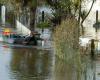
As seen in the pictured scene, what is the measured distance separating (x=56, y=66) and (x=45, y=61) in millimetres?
2246

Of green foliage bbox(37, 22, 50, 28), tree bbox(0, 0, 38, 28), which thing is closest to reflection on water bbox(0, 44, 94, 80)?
tree bbox(0, 0, 38, 28)

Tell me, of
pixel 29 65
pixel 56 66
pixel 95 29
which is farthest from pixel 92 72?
pixel 95 29

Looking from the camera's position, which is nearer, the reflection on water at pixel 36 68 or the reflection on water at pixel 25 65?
the reflection on water at pixel 36 68

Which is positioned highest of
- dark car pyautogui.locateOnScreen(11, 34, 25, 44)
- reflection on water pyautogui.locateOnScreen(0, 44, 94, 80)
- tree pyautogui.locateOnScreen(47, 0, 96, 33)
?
tree pyautogui.locateOnScreen(47, 0, 96, 33)

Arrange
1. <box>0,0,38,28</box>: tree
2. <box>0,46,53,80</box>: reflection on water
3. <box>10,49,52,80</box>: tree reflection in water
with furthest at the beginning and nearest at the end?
<box>0,0,38,28</box>: tree, <box>10,49,52,80</box>: tree reflection in water, <box>0,46,53,80</box>: reflection on water

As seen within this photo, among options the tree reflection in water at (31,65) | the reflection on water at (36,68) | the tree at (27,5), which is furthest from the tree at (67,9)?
the reflection on water at (36,68)

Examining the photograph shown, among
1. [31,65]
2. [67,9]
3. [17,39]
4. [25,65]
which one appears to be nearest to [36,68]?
[31,65]

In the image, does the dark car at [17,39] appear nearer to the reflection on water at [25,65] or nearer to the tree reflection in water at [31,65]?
the reflection on water at [25,65]

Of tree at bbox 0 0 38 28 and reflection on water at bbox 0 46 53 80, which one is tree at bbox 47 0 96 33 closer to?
tree at bbox 0 0 38 28

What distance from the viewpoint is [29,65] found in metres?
19.2

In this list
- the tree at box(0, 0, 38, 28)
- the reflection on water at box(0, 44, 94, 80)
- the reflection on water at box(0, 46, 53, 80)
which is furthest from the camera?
the tree at box(0, 0, 38, 28)

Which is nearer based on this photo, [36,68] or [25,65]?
[36,68]

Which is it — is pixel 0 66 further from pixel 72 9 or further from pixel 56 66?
pixel 72 9

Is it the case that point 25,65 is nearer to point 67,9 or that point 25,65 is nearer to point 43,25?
point 67,9
